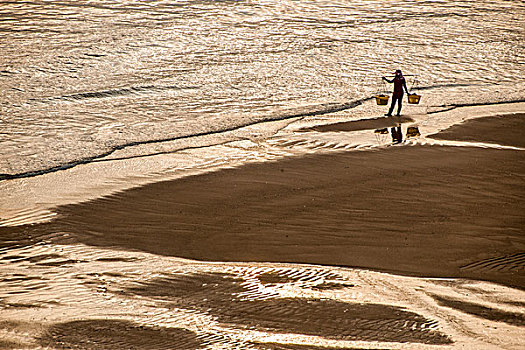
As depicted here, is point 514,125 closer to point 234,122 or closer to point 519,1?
point 234,122

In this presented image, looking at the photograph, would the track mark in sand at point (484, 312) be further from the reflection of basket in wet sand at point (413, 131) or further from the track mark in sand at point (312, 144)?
the reflection of basket in wet sand at point (413, 131)

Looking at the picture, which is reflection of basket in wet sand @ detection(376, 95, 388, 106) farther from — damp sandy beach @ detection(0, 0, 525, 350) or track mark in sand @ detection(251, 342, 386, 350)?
track mark in sand @ detection(251, 342, 386, 350)

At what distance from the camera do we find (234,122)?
14.3 meters

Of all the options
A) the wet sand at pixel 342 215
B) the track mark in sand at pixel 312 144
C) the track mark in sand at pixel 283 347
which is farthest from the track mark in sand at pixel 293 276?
the track mark in sand at pixel 312 144

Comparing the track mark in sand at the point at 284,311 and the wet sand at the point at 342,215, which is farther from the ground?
the wet sand at the point at 342,215

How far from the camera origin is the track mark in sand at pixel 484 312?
21.0ft

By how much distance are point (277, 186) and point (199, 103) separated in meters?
6.22

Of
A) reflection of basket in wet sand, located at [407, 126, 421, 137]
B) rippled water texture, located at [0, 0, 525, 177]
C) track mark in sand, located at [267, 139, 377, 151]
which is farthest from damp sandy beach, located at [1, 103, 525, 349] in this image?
rippled water texture, located at [0, 0, 525, 177]

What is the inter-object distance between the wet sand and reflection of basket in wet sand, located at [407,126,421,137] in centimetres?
139

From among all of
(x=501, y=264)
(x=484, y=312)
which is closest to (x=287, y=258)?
(x=484, y=312)

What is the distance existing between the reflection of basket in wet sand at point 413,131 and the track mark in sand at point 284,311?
640 cm

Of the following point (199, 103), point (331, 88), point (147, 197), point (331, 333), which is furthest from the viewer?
point (331, 88)

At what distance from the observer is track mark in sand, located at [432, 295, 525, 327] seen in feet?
21.0

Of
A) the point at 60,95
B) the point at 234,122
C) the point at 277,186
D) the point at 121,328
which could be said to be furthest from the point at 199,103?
the point at 121,328
